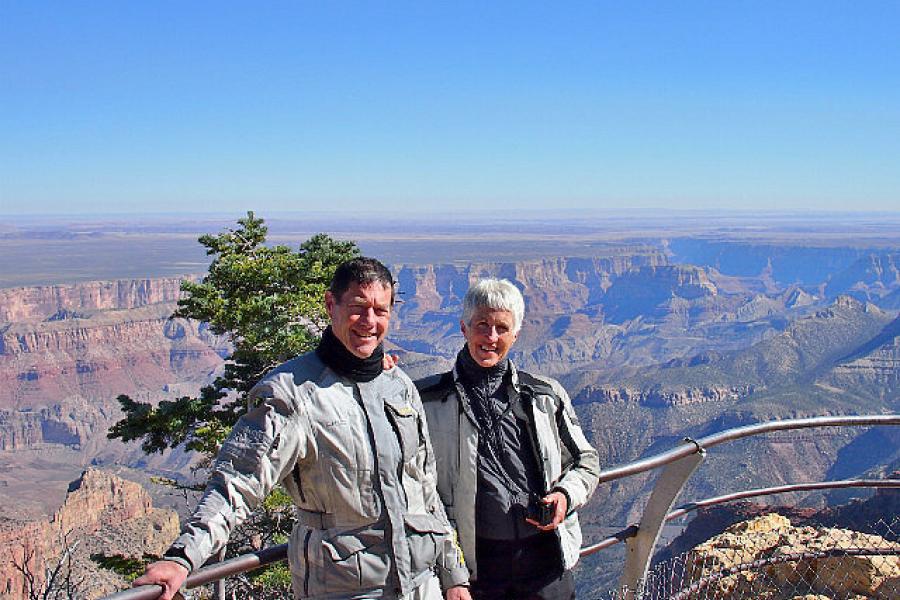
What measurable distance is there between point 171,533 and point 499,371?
61.3 metres

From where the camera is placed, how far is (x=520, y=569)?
341 cm

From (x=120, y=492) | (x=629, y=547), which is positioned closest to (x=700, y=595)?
(x=629, y=547)

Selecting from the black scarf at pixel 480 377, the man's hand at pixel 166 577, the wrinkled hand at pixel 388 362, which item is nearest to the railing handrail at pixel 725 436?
A: the black scarf at pixel 480 377

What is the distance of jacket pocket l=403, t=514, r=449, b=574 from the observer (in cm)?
283

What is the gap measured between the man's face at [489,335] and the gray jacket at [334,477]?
650 millimetres

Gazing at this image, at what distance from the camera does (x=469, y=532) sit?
3293mm

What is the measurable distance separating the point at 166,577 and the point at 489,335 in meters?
1.65

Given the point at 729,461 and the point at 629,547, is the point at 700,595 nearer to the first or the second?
the point at 629,547

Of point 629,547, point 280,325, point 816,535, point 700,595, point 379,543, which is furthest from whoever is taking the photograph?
point 280,325

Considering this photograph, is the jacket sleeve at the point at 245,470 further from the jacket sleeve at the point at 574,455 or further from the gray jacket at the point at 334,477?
the jacket sleeve at the point at 574,455

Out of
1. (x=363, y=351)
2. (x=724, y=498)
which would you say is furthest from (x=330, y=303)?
(x=724, y=498)

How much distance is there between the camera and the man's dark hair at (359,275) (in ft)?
9.82

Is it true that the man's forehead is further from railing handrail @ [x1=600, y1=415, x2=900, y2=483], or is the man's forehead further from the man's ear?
railing handrail @ [x1=600, y1=415, x2=900, y2=483]

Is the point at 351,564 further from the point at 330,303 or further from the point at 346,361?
the point at 330,303
